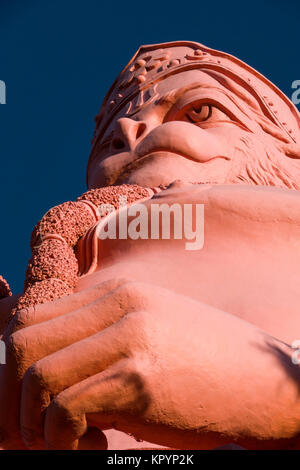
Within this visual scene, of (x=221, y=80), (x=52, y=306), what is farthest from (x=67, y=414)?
(x=221, y=80)

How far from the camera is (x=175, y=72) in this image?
27.6 ft

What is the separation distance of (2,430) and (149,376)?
2.76 feet

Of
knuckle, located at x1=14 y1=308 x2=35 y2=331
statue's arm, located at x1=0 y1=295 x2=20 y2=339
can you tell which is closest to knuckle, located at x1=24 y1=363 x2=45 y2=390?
knuckle, located at x1=14 y1=308 x2=35 y2=331

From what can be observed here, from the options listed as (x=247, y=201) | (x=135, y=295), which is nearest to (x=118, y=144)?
(x=247, y=201)

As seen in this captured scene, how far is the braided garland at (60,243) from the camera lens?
4.69 m

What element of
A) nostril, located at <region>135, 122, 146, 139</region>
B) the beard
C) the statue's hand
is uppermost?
nostril, located at <region>135, 122, 146, 139</region>

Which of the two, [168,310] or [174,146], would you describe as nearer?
[168,310]

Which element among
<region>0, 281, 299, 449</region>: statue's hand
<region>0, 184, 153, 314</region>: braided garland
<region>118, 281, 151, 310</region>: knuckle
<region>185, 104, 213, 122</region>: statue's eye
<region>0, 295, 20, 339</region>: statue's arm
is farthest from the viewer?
<region>185, 104, 213, 122</region>: statue's eye

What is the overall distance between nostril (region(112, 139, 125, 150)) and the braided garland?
156 cm

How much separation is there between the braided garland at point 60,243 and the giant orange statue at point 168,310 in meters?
0.01

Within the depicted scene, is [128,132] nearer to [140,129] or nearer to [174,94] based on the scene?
[140,129]

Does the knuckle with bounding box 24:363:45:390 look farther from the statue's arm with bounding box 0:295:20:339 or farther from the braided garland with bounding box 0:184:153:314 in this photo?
the statue's arm with bounding box 0:295:20:339

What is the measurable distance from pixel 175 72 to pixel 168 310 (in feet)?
16.3

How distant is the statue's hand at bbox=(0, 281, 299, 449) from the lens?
365cm
